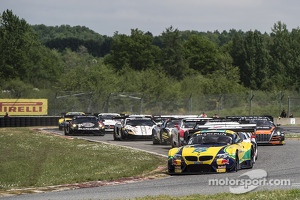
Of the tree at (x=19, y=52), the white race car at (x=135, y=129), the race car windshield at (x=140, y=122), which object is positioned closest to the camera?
the white race car at (x=135, y=129)

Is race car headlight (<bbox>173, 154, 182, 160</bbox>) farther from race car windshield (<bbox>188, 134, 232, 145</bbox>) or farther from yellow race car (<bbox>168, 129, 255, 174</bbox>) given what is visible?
race car windshield (<bbox>188, 134, 232, 145</bbox>)

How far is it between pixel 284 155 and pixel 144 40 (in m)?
122

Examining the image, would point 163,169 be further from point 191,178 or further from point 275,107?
point 275,107

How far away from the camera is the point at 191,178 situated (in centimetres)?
1867

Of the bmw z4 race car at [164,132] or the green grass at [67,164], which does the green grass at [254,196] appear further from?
the bmw z4 race car at [164,132]

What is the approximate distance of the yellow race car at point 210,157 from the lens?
19.6m

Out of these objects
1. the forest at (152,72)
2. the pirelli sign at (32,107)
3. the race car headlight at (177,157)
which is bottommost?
the race car headlight at (177,157)

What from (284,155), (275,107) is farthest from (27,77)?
(284,155)

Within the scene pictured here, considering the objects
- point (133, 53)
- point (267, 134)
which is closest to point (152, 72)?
point (133, 53)

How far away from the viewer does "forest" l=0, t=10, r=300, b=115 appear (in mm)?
63844

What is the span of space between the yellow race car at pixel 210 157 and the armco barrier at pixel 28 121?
3935 centimetres

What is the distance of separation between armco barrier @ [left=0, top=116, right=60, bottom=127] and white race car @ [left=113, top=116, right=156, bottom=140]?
22246 mm

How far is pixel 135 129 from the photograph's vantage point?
3731 centimetres

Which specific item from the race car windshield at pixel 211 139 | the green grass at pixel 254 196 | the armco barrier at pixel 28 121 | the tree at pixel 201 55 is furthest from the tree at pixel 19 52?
the green grass at pixel 254 196
